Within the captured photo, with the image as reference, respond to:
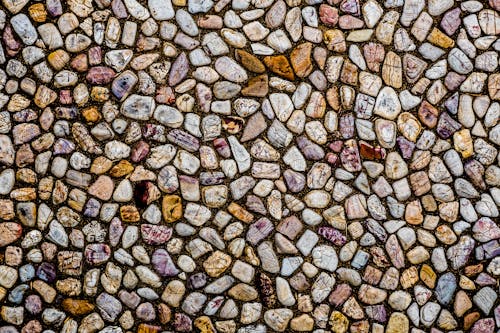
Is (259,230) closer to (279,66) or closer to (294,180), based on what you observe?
(294,180)

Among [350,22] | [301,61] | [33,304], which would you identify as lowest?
[33,304]

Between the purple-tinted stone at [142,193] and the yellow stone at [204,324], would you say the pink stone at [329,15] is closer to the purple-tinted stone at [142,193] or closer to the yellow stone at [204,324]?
the purple-tinted stone at [142,193]

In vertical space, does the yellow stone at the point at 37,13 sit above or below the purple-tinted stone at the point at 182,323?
above

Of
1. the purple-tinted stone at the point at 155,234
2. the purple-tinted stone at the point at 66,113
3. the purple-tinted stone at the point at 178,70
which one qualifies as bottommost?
the purple-tinted stone at the point at 155,234

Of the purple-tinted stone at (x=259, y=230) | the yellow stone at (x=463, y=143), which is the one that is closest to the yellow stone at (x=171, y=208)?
the purple-tinted stone at (x=259, y=230)

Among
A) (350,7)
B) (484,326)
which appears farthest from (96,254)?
(484,326)

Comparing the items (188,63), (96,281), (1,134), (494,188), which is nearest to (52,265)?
(96,281)

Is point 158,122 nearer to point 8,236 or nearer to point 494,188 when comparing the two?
point 8,236

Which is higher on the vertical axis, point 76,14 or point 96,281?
point 76,14
